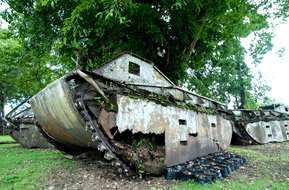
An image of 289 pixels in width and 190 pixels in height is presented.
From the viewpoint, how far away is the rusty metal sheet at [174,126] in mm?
3760

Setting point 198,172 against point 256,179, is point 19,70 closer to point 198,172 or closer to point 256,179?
point 198,172

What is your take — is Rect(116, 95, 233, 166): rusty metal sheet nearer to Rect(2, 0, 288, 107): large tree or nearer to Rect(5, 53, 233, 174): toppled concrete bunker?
Rect(5, 53, 233, 174): toppled concrete bunker

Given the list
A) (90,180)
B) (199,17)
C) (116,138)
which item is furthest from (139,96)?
(199,17)

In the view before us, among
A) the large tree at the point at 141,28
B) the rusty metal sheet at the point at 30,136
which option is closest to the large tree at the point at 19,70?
the large tree at the point at 141,28

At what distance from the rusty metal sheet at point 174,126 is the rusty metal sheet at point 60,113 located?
735mm

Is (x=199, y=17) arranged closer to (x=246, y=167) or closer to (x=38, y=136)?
(x=246, y=167)

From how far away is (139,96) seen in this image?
413 centimetres

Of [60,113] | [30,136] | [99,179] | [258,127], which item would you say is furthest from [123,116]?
A: [258,127]

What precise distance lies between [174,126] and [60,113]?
2.45m

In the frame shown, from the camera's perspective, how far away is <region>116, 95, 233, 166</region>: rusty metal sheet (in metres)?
3.76

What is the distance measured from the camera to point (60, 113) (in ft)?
12.0

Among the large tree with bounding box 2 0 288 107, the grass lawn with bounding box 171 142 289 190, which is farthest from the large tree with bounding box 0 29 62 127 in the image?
the grass lawn with bounding box 171 142 289 190

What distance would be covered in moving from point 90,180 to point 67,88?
167 cm

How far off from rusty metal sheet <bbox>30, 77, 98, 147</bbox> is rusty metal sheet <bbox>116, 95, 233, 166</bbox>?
28.9 inches
